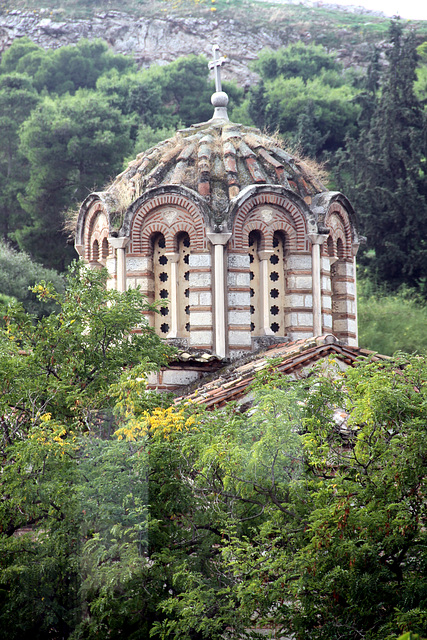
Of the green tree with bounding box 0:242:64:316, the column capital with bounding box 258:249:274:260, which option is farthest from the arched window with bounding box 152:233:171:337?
the green tree with bounding box 0:242:64:316

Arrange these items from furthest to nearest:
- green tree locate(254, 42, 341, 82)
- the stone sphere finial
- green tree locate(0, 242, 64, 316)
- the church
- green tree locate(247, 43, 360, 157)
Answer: green tree locate(254, 42, 341, 82), green tree locate(247, 43, 360, 157), green tree locate(0, 242, 64, 316), the stone sphere finial, the church

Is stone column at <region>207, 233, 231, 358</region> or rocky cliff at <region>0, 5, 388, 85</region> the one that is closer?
stone column at <region>207, 233, 231, 358</region>

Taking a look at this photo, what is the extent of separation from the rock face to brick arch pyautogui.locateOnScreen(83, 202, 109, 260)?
120 ft

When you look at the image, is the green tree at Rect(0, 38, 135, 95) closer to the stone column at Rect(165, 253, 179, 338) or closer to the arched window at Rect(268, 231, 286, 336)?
the stone column at Rect(165, 253, 179, 338)

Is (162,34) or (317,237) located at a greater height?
(162,34)

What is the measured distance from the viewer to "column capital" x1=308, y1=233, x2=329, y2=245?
14.2 m

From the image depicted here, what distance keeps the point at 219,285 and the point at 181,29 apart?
4485 centimetres

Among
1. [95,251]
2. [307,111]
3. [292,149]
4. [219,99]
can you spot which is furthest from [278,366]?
[307,111]

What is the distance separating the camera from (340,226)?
49.9 feet

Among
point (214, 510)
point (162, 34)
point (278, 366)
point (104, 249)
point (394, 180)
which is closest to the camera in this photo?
point (214, 510)

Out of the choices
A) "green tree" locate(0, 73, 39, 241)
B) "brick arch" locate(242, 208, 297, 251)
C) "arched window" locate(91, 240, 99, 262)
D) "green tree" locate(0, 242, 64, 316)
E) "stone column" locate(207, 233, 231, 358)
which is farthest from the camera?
"green tree" locate(0, 73, 39, 241)

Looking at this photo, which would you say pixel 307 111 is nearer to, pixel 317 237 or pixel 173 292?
pixel 317 237

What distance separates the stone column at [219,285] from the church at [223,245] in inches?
0.6

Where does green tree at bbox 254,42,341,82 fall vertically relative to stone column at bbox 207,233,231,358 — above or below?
above
